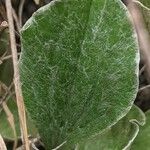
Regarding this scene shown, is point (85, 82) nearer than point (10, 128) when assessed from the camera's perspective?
Yes

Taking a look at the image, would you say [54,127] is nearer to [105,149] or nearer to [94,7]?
[105,149]

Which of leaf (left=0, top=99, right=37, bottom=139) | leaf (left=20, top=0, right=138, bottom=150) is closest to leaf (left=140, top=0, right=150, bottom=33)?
leaf (left=20, top=0, right=138, bottom=150)

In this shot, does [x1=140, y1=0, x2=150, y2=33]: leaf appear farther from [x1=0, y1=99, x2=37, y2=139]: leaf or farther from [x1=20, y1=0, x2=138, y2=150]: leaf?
[x1=0, y1=99, x2=37, y2=139]: leaf

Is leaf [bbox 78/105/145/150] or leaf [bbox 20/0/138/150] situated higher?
leaf [bbox 20/0/138/150]

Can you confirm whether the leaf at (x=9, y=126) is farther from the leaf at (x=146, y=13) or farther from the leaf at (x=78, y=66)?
the leaf at (x=146, y=13)

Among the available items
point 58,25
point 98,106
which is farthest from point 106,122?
point 58,25

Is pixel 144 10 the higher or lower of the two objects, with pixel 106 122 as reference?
higher

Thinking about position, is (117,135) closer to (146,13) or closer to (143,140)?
(143,140)
